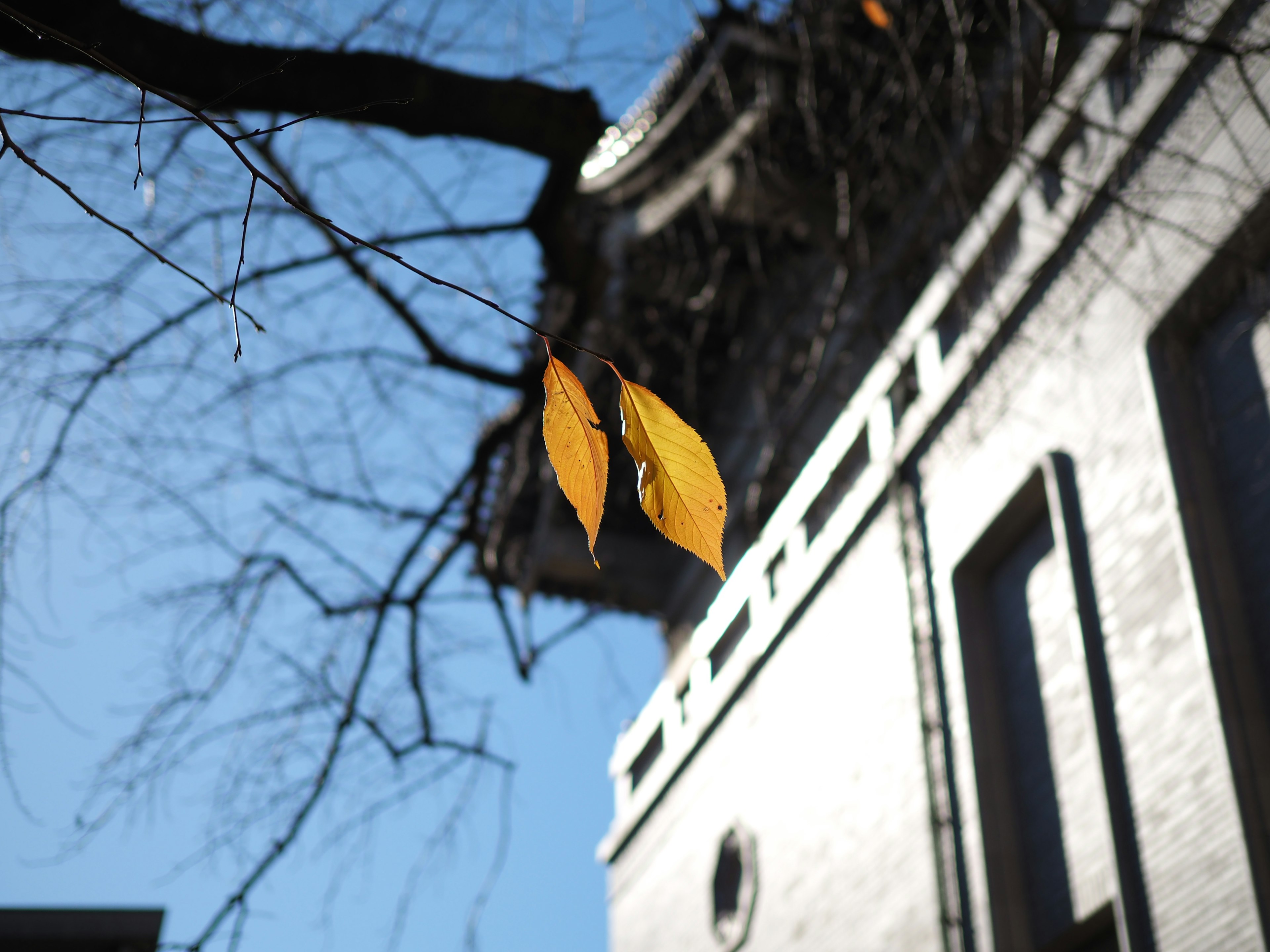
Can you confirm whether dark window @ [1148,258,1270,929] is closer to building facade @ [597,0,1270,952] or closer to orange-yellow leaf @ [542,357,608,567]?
building facade @ [597,0,1270,952]

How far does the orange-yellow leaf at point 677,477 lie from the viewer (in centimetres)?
121

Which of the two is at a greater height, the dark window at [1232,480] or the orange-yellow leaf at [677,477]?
the dark window at [1232,480]

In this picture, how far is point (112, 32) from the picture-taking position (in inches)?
100

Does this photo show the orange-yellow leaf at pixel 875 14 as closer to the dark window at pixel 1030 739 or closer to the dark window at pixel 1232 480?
the dark window at pixel 1232 480

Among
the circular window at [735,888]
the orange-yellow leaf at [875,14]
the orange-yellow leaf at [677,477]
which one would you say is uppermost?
the orange-yellow leaf at [875,14]

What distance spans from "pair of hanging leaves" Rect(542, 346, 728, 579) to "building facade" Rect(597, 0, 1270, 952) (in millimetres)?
2088

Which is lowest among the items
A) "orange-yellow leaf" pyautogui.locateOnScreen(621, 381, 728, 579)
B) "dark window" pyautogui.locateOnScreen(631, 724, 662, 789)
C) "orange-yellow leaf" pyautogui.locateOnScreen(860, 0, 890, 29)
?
"orange-yellow leaf" pyautogui.locateOnScreen(621, 381, 728, 579)

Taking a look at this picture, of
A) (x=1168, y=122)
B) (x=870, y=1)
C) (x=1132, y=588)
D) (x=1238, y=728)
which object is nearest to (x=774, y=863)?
(x=1132, y=588)

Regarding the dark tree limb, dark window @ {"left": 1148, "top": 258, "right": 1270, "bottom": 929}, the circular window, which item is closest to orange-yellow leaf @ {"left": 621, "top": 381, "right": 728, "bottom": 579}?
the dark tree limb

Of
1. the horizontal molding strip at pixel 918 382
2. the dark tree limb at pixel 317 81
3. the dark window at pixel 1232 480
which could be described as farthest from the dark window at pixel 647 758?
the dark tree limb at pixel 317 81

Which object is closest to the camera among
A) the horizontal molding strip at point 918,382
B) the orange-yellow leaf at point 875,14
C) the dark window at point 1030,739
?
the orange-yellow leaf at point 875,14

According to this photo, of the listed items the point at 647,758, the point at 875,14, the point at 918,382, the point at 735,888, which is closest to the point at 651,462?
the point at 875,14

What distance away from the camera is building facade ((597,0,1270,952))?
4695mm

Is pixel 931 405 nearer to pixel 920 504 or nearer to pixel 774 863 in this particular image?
pixel 920 504
